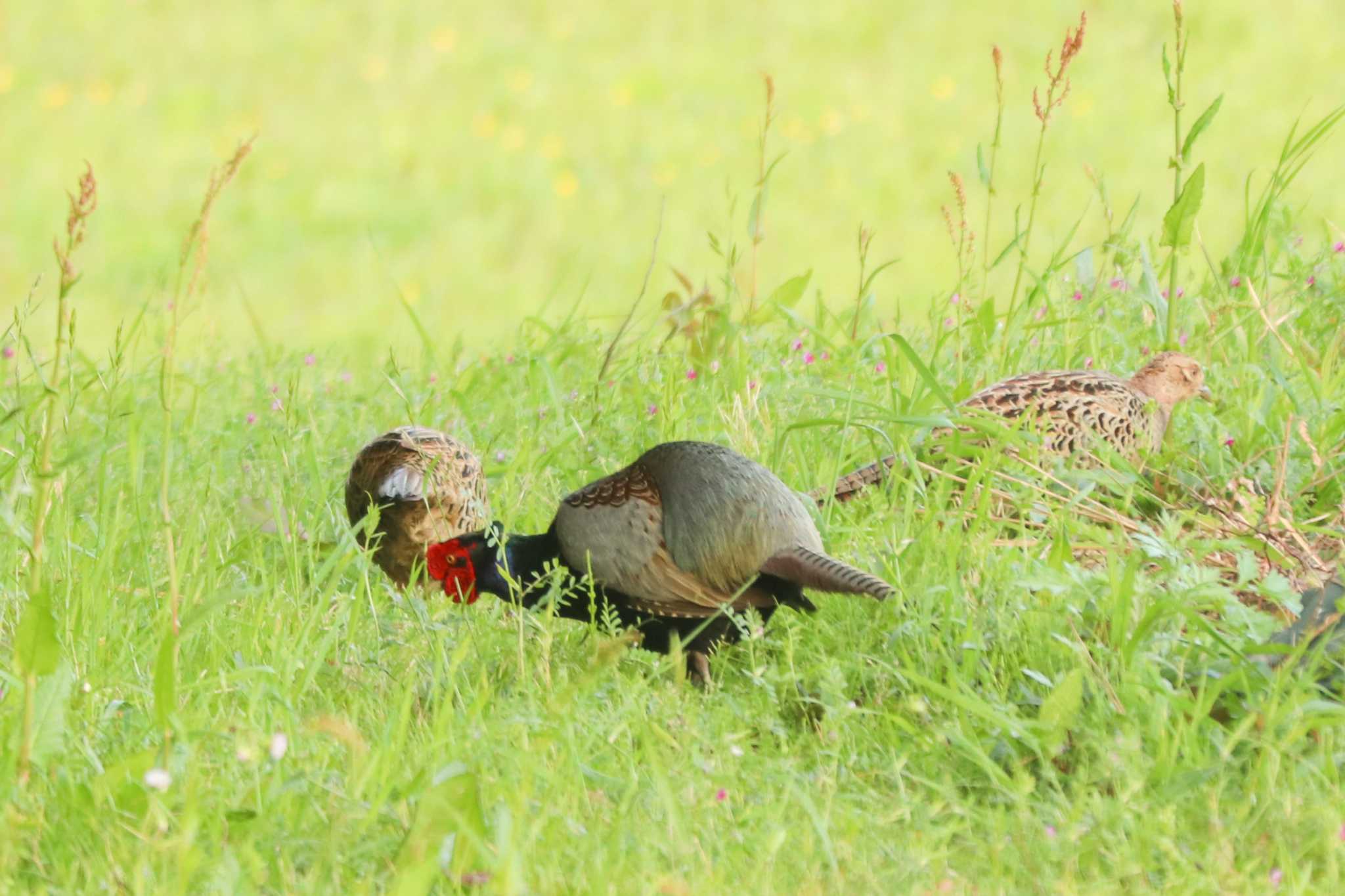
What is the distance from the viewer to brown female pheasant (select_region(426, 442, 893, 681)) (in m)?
3.92

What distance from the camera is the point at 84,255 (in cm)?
1034

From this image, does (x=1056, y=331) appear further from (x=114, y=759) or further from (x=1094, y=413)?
(x=114, y=759)

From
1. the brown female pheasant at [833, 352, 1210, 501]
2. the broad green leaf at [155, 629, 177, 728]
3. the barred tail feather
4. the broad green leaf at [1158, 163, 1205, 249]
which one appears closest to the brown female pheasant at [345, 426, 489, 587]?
the barred tail feather

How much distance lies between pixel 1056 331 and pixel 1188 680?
7.93ft

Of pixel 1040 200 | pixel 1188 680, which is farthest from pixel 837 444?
pixel 1040 200

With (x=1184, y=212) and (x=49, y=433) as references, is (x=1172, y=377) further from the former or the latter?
(x=49, y=433)

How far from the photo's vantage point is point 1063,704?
318cm

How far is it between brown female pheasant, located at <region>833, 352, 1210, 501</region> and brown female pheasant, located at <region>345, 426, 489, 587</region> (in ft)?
3.65

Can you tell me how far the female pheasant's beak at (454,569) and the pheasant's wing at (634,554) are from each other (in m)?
0.27

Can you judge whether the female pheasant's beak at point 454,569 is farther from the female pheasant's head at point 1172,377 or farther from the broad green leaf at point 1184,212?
the broad green leaf at point 1184,212

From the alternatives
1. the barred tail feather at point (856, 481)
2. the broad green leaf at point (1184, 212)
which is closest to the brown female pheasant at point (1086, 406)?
the barred tail feather at point (856, 481)

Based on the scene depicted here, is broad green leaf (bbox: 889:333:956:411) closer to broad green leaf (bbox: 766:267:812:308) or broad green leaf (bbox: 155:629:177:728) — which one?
broad green leaf (bbox: 766:267:812:308)

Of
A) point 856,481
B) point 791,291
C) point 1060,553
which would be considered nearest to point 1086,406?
point 856,481

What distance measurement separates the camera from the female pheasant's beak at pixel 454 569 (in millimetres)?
4180
